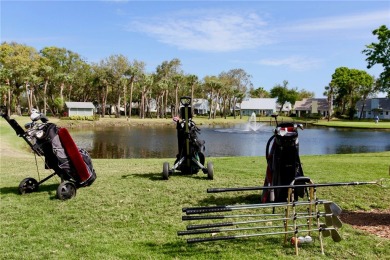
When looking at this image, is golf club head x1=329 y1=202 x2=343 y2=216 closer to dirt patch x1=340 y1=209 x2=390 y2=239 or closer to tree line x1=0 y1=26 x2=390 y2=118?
dirt patch x1=340 y1=209 x2=390 y2=239

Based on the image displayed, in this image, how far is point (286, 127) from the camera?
6141mm

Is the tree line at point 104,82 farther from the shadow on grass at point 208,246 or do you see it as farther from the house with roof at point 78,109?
the shadow on grass at point 208,246

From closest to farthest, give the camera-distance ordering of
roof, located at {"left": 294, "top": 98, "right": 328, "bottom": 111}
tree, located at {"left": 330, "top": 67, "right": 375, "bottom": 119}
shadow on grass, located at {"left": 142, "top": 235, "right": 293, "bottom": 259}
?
shadow on grass, located at {"left": 142, "top": 235, "right": 293, "bottom": 259} → tree, located at {"left": 330, "top": 67, "right": 375, "bottom": 119} → roof, located at {"left": 294, "top": 98, "right": 328, "bottom": 111}

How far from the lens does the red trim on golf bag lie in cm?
770

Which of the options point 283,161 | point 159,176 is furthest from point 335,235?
point 159,176

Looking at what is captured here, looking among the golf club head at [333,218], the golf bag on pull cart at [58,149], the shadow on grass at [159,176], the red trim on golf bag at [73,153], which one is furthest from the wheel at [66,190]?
the golf club head at [333,218]

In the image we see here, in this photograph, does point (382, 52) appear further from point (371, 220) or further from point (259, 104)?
point (259, 104)

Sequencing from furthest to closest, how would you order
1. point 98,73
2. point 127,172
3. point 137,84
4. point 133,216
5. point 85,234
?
point 137,84 < point 98,73 < point 127,172 < point 133,216 < point 85,234

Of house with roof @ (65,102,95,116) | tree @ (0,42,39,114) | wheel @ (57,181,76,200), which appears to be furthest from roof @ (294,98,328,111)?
wheel @ (57,181,76,200)

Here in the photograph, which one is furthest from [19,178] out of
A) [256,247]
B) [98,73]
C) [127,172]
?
[98,73]

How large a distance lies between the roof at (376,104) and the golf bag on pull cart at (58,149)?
104 metres

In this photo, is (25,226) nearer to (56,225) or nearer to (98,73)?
(56,225)

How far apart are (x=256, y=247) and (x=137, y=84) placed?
3391 inches

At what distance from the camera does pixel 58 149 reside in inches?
301
